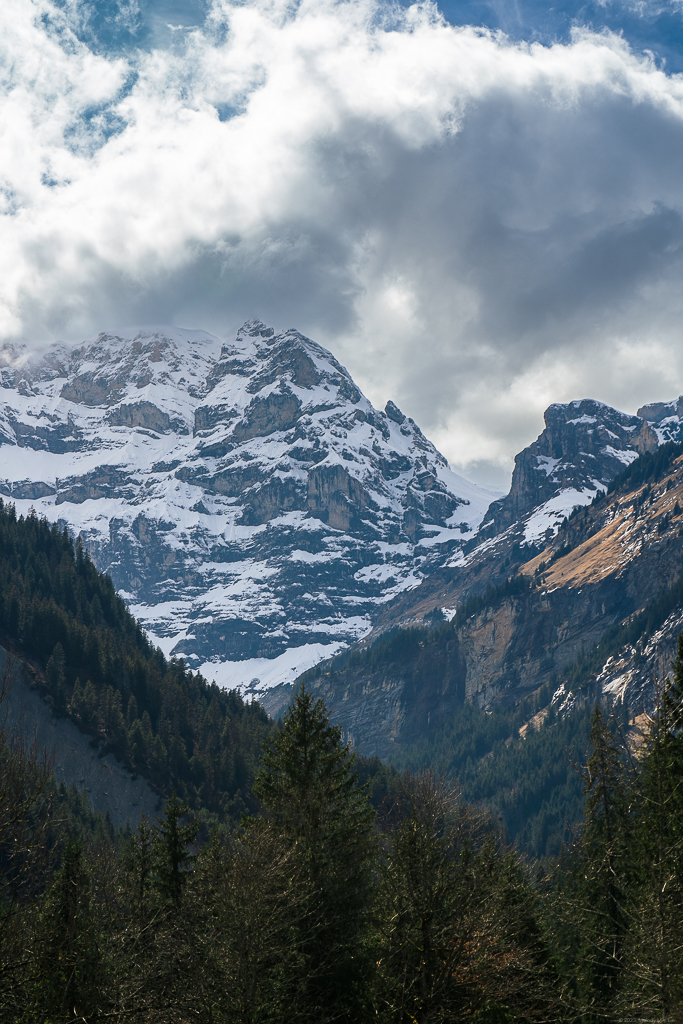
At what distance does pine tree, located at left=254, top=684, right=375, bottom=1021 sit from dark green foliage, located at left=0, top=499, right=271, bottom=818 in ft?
261

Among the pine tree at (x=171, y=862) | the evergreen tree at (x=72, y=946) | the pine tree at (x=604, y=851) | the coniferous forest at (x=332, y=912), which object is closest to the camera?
the coniferous forest at (x=332, y=912)

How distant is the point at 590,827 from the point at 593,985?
597 centimetres

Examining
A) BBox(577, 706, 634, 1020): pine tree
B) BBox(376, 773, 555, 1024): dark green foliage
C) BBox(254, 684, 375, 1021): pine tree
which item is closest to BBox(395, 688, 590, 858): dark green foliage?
BBox(577, 706, 634, 1020): pine tree

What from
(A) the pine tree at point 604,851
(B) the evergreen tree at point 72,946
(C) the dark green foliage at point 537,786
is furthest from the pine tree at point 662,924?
(C) the dark green foliage at point 537,786

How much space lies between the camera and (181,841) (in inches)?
1355

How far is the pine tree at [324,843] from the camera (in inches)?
945

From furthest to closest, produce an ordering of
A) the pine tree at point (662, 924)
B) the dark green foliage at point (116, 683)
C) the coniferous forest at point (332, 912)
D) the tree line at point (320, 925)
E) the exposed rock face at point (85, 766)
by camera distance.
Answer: the dark green foliage at point (116, 683), the exposed rock face at point (85, 766), the coniferous forest at point (332, 912), the tree line at point (320, 925), the pine tree at point (662, 924)

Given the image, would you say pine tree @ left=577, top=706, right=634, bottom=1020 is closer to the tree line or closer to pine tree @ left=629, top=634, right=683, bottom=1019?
the tree line

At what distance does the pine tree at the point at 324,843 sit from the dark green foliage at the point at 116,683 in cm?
7955

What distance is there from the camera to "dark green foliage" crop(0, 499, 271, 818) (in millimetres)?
109500

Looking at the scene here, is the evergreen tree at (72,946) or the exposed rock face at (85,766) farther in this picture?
the exposed rock face at (85,766)

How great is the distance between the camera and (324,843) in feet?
85.5

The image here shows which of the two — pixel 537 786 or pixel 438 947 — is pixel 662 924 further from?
pixel 537 786

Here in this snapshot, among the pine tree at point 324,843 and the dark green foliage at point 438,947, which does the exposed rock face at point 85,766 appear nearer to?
the pine tree at point 324,843
